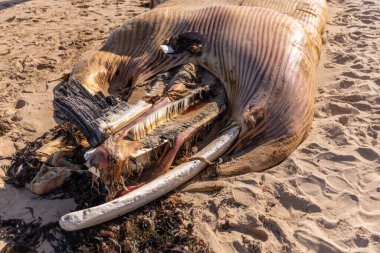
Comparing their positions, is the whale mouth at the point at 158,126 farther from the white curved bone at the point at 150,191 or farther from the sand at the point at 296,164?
the sand at the point at 296,164

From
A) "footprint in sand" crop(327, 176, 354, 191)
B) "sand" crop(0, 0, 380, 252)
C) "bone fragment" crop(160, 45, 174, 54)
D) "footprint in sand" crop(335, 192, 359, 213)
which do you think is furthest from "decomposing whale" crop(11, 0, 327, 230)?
"footprint in sand" crop(335, 192, 359, 213)

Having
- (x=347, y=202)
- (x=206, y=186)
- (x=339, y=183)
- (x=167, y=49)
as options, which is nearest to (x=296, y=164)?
(x=339, y=183)

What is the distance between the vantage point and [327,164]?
377cm

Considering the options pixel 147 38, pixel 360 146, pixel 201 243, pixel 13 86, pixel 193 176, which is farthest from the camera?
pixel 13 86

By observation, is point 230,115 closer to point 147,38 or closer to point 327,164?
point 327,164

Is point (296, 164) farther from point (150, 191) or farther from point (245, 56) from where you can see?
point (150, 191)

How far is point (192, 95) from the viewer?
A: 4004 millimetres

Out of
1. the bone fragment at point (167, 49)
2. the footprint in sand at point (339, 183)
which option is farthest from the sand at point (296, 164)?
the bone fragment at point (167, 49)

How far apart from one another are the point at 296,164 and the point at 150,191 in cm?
136

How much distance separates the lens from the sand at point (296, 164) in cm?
312

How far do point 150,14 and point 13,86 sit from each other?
195 cm

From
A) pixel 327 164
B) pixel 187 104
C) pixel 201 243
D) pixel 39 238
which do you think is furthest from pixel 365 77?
pixel 39 238

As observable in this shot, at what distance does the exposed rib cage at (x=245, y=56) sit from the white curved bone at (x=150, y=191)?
0.21m

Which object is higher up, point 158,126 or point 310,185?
point 158,126
